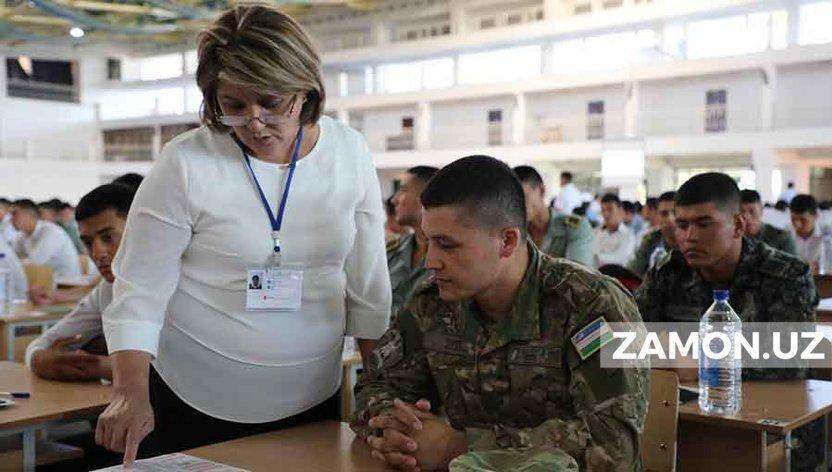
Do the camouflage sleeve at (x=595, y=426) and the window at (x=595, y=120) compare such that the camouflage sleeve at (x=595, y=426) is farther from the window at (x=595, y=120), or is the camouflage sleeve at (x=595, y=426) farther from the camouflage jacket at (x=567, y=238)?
the window at (x=595, y=120)

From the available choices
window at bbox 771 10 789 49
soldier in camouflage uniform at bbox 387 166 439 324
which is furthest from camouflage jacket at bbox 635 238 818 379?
window at bbox 771 10 789 49

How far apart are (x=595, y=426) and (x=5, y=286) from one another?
4.78 meters

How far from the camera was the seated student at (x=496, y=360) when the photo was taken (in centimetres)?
162

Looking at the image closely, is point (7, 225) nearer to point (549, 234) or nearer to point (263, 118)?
point (549, 234)

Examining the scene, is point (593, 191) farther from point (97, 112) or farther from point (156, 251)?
point (156, 251)

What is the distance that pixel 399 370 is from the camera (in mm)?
1969

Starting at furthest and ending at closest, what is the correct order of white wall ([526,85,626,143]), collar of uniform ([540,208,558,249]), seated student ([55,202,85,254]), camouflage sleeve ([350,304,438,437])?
white wall ([526,85,626,143]) < seated student ([55,202,85,254]) < collar of uniform ([540,208,558,249]) < camouflage sleeve ([350,304,438,437])

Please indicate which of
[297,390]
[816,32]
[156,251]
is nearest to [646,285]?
[297,390]

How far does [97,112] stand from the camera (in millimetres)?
28141

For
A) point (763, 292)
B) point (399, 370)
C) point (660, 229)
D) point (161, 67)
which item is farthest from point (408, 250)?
point (161, 67)

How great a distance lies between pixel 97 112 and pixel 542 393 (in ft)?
93.9

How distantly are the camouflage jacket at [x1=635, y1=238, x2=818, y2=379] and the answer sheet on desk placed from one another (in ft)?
5.98

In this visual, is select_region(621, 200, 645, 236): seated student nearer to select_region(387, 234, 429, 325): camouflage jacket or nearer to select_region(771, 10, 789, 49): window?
select_region(771, 10, 789, 49): window

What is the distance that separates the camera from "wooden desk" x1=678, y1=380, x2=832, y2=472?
2301 mm
